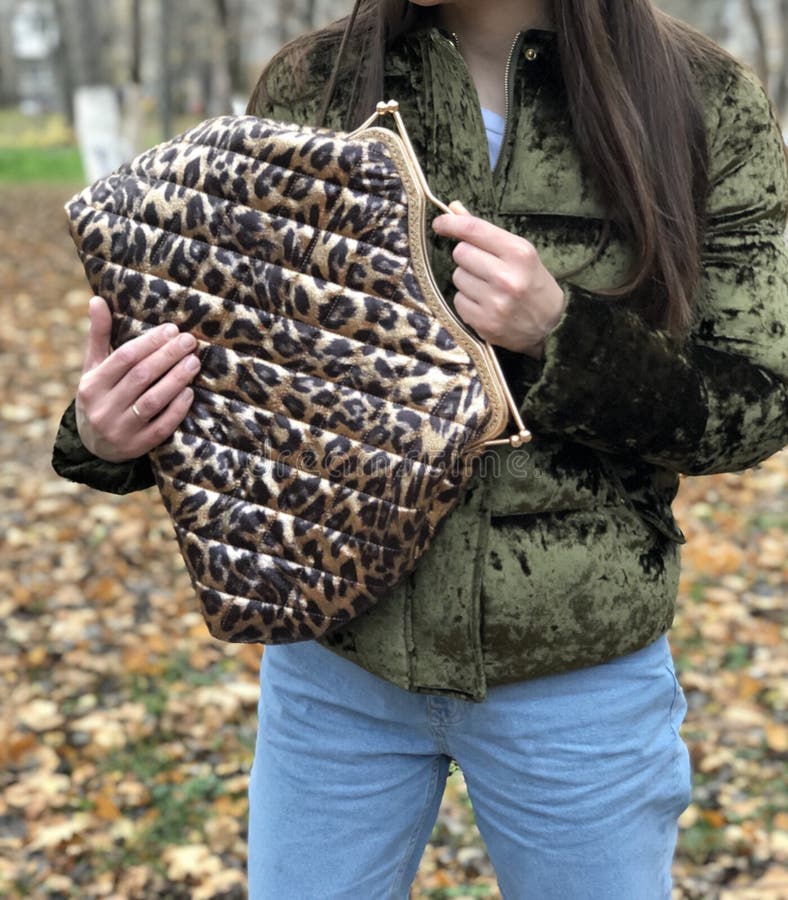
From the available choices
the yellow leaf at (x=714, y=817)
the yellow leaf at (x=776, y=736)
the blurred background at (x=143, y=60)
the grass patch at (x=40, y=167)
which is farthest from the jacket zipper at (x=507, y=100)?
the grass patch at (x=40, y=167)

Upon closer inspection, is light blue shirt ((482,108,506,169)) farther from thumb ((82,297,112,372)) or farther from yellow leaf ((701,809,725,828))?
yellow leaf ((701,809,725,828))

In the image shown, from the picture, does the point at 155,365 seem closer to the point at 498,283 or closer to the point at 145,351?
the point at 145,351

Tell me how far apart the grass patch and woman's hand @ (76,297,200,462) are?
1938 centimetres

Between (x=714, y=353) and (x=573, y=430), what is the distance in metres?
0.25

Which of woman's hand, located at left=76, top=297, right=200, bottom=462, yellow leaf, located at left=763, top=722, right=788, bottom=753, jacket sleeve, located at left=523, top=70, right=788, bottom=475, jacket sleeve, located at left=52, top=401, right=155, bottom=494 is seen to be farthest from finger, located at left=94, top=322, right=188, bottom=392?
yellow leaf, located at left=763, top=722, right=788, bottom=753

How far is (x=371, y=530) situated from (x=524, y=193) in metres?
0.53

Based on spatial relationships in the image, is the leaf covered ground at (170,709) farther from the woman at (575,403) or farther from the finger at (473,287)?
the finger at (473,287)

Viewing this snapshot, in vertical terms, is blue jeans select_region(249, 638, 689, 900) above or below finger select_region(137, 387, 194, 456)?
below

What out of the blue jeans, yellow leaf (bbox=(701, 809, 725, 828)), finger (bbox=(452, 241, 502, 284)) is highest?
finger (bbox=(452, 241, 502, 284))

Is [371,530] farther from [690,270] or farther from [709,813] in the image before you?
[709,813]

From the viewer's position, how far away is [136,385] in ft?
4.72

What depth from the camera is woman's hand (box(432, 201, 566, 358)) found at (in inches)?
51.6

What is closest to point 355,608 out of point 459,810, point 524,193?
point 524,193

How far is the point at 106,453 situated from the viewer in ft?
5.04
